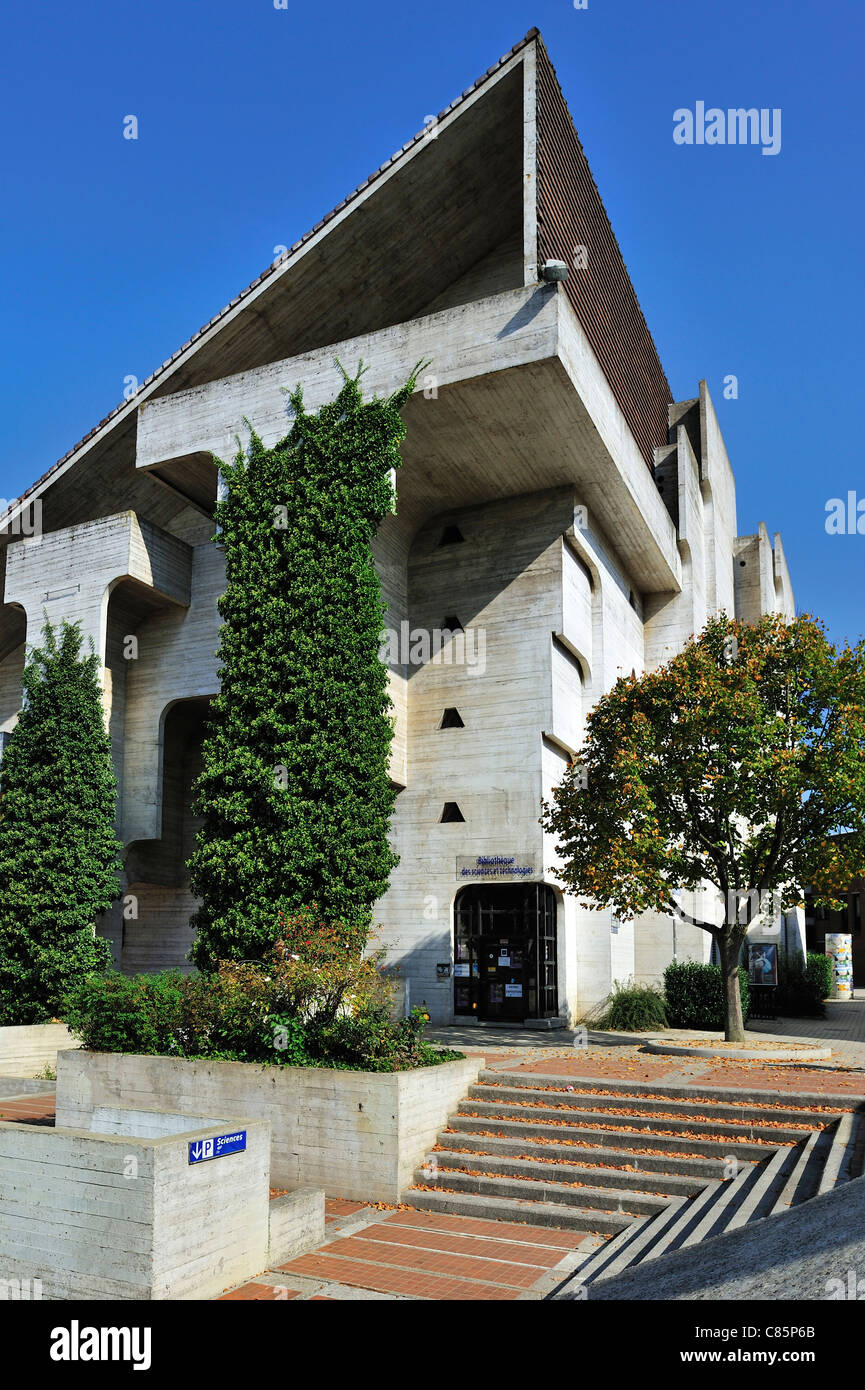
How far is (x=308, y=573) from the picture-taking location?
19.4 meters

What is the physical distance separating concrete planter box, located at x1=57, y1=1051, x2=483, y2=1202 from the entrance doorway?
982 centimetres

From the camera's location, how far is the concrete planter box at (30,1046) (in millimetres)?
19719

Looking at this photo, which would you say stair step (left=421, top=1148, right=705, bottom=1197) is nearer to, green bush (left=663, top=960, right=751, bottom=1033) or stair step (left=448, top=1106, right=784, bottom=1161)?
stair step (left=448, top=1106, right=784, bottom=1161)

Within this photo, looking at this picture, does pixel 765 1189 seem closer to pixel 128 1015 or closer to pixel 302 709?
pixel 128 1015

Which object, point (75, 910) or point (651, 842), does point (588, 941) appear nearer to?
point (651, 842)

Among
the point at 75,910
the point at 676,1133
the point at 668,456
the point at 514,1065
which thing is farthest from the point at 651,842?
the point at 668,456

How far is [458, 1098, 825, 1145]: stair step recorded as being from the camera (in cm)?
1200

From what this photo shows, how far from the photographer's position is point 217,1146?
8719 millimetres

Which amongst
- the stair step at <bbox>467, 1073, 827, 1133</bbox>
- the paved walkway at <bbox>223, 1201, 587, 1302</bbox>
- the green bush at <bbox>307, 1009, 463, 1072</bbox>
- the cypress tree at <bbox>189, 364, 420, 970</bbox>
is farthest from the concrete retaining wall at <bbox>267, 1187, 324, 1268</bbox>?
the cypress tree at <bbox>189, 364, 420, 970</bbox>

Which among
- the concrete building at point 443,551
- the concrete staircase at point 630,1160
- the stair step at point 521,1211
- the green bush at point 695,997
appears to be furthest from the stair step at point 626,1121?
the green bush at point 695,997

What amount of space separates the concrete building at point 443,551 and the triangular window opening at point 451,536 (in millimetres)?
62

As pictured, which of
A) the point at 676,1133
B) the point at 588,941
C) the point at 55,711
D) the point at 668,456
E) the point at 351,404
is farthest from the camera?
the point at 668,456

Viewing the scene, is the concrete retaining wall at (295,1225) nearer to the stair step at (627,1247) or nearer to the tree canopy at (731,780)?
the stair step at (627,1247)

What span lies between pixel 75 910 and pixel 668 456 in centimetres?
2163
